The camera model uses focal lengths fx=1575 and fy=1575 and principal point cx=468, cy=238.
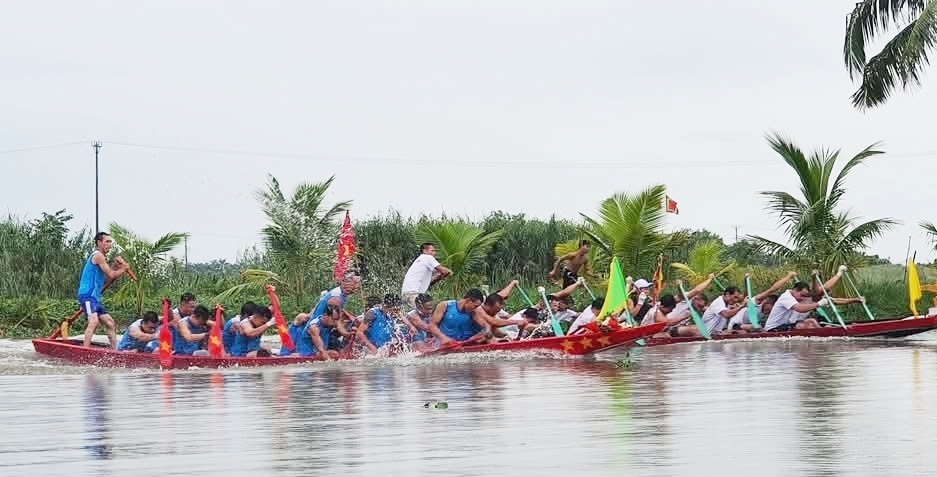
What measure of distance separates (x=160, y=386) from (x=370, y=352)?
13.9ft

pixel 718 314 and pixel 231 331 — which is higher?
pixel 718 314

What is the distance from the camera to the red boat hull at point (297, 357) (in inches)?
783

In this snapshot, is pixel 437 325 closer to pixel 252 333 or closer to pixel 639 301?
pixel 252 333

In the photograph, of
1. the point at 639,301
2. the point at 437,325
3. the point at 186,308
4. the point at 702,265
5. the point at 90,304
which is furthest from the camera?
the point at 702,265

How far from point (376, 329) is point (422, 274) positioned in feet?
7.33

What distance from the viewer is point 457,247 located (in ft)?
106

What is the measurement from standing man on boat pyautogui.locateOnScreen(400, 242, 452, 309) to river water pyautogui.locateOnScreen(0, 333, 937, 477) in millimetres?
2496

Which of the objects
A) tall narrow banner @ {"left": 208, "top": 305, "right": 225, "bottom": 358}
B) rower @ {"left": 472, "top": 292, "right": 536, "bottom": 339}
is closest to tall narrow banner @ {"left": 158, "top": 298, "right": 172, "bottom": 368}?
tall narrow banner @ {"left": 208, "top": 305, "right": 225, "bottom": 358}

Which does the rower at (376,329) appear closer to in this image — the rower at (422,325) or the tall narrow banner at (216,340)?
the rower at (422,325)

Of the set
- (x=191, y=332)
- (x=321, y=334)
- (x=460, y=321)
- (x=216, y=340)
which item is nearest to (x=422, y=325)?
(x=460, y=321)

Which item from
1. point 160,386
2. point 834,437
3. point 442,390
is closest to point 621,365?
point 442,390

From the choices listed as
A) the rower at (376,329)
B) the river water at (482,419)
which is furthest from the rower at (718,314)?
the rower at (376,329)

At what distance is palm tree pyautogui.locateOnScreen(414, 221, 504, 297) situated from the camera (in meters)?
32.3

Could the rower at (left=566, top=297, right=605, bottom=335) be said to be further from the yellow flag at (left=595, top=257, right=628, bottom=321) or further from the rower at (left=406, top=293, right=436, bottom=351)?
the rower at (left=406, top=293, right=436, bottom=351)
